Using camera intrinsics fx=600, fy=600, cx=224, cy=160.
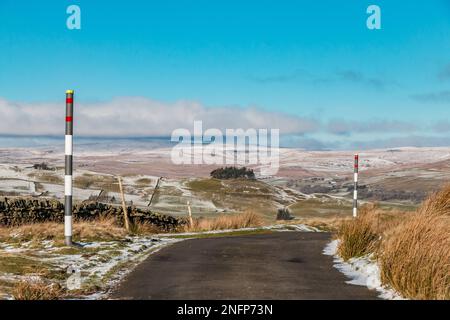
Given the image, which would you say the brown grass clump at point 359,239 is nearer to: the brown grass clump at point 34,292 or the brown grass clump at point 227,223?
the brown grass clump at point 34,292

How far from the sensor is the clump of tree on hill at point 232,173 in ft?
202

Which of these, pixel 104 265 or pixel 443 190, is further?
pixel 443 190

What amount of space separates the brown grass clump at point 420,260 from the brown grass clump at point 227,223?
1293 cm

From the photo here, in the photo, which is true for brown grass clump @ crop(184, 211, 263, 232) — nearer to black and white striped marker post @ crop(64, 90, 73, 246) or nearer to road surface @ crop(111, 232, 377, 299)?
road surface @ crop(111, 232, 377, 299)

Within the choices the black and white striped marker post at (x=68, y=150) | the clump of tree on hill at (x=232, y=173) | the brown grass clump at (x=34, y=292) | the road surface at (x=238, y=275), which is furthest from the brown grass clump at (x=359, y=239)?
the clump of tree on hill at (x=232, y=173)

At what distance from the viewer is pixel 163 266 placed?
10414 millimetres

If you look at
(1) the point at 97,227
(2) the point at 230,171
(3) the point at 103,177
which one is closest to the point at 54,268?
(1) the point at 97,227

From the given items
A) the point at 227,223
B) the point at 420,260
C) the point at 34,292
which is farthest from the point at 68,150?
the point at 227,223

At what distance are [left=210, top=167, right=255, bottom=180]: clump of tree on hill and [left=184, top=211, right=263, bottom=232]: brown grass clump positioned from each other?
3746 cm

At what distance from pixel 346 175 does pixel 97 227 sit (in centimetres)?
5069

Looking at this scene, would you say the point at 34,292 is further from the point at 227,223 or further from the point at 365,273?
the point at 227,223

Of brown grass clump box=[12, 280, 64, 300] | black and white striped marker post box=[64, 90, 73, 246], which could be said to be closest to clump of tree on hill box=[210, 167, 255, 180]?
black and white striped marker post box=[64, 90, 73, 246]

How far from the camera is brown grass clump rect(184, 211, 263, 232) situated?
2150cm
